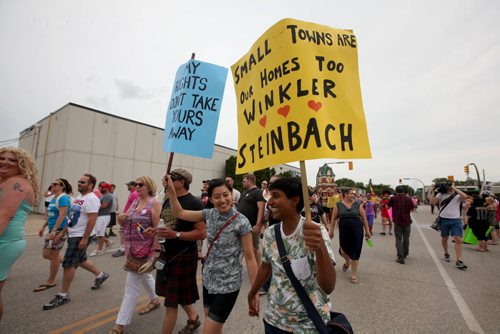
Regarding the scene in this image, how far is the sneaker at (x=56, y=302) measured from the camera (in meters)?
3.65

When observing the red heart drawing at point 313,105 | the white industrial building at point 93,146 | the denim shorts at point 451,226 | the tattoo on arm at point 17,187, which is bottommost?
the denim shorts at point 451,226

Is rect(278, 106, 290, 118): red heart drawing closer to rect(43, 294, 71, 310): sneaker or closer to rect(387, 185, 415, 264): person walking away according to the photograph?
rect(43, 294, 71, 310): sneaker

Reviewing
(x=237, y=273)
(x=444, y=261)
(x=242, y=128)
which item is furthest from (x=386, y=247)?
(x=242, y=128)

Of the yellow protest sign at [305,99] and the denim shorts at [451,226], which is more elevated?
the yellow protest sign at [305,99]

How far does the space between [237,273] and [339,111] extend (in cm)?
176

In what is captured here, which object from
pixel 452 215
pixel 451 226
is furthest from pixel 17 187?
pixel 451 226

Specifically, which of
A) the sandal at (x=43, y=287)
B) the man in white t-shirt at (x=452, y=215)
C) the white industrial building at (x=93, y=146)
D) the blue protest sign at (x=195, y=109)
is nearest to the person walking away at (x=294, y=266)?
the blue protest sign at (x=195, y=109)

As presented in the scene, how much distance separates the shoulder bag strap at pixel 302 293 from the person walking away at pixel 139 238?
1.97 meters

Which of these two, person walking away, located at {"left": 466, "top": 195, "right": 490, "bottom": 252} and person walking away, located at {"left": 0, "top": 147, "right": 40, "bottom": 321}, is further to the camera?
person walking away, located at {"left": 466, "top": 195, "right": 490, "bottom": 252}

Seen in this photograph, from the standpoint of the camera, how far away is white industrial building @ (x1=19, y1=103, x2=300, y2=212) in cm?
1641

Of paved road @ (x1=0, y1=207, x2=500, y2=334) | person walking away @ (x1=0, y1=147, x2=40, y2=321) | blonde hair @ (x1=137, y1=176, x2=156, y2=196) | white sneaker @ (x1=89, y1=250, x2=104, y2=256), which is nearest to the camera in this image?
person walking away @ (x1=0, y1=147, x2=40, y2=321)

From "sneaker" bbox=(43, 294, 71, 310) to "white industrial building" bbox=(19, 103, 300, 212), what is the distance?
14.8 meters

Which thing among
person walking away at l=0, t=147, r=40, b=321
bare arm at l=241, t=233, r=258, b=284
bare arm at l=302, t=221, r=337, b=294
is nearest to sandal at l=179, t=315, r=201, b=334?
bare arm at l=241, t=233, r=258, b=284

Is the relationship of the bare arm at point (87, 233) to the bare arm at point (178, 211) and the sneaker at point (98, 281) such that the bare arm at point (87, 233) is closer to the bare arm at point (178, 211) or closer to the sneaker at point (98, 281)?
the sneaker at point (98, 281)
